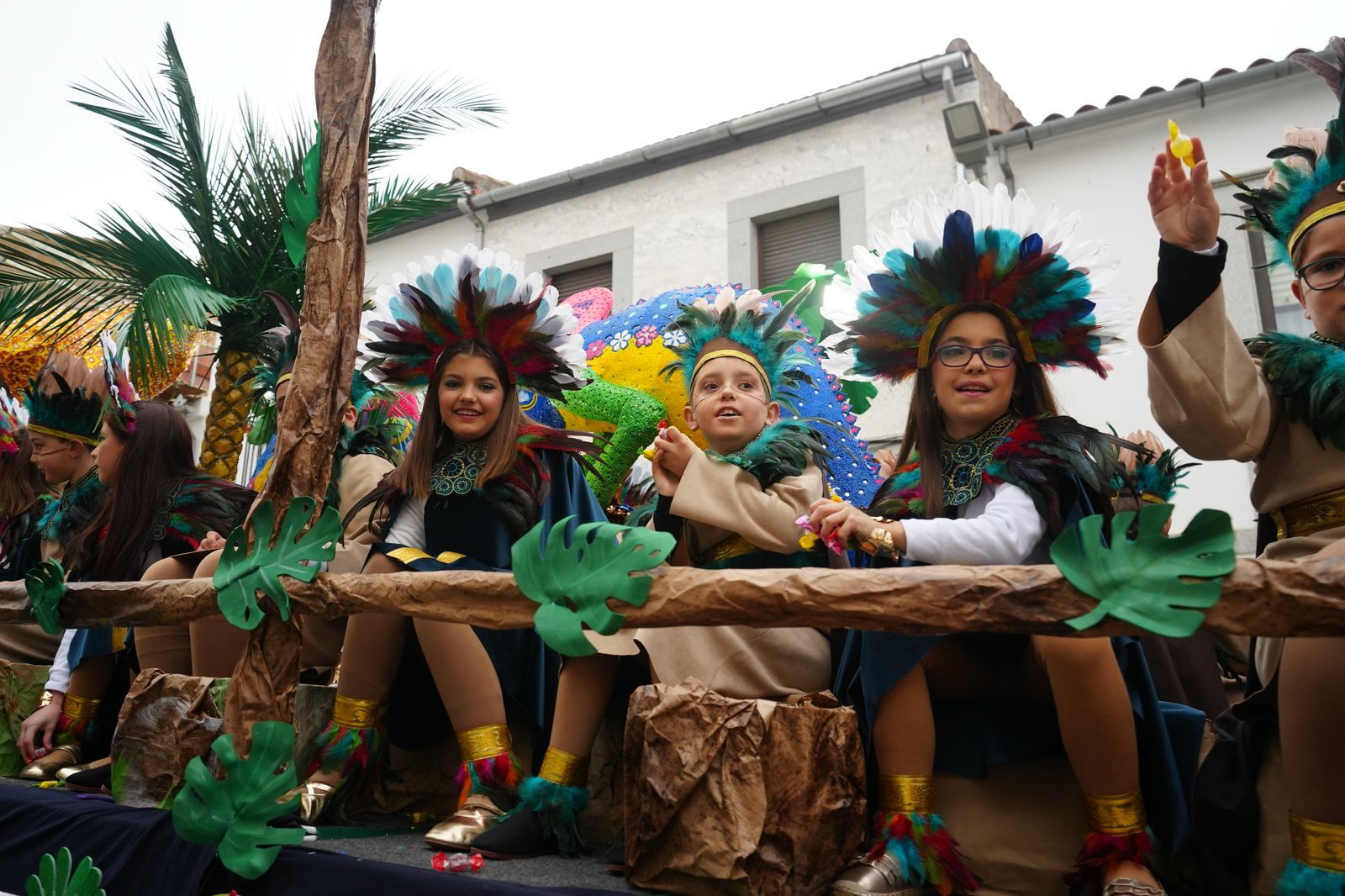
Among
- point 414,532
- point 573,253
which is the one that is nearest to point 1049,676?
point 414,532

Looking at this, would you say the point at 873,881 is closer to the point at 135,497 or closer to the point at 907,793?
the point at 907,793

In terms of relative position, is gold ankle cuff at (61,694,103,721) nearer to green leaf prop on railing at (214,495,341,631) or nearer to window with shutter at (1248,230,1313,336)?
green leaf prop on railing at (214,495,341,631)

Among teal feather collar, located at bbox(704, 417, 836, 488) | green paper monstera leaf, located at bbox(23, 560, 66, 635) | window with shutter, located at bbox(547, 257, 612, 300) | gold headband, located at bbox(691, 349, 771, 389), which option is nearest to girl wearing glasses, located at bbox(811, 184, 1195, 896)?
teal feather collar, located at bbox(704, 417, 836, 488)

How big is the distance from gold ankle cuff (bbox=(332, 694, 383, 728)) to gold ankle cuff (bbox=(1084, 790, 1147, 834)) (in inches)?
70.2

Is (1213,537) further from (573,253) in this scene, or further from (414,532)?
(573,253)

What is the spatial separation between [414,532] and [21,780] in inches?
59.9

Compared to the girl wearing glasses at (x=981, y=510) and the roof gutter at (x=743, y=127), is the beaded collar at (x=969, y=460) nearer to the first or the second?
the girl wearing glasses at (x=981, y=510)

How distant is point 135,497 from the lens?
352cm

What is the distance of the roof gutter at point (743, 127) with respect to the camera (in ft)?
26.2

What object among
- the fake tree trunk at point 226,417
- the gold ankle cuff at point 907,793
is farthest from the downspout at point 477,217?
the gold ankle cuff at point 907,793

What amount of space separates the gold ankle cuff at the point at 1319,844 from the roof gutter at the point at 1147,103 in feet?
21.4

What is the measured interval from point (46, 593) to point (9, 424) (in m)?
2.79

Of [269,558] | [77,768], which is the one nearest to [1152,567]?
[269,558]

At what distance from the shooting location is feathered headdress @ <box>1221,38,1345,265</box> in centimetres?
208
